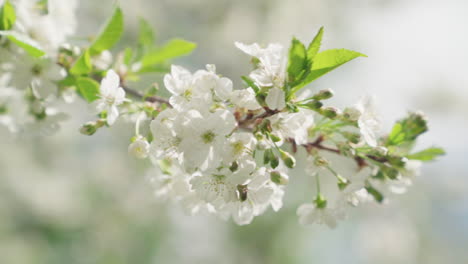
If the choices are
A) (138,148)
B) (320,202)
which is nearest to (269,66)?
(138,148)

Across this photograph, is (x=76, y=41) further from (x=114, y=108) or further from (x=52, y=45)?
(x=114, y=108)

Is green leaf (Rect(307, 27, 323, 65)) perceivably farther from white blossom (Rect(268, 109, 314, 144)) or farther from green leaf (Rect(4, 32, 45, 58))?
green leaf (Rect(4, 32, 45, 58))

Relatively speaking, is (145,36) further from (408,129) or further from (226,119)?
(408,129)

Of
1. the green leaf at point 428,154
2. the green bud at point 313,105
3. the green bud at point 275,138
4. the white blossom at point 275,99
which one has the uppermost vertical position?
the white blossom at point 275,99

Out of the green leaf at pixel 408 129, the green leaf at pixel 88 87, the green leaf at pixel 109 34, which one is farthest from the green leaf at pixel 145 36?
the green leaf at pixel 408 129

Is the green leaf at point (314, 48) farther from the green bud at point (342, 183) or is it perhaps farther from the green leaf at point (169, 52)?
the green leaf at point (169, 52)

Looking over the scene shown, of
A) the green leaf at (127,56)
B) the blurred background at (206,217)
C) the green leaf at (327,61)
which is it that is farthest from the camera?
the blurred background at (206,217)
